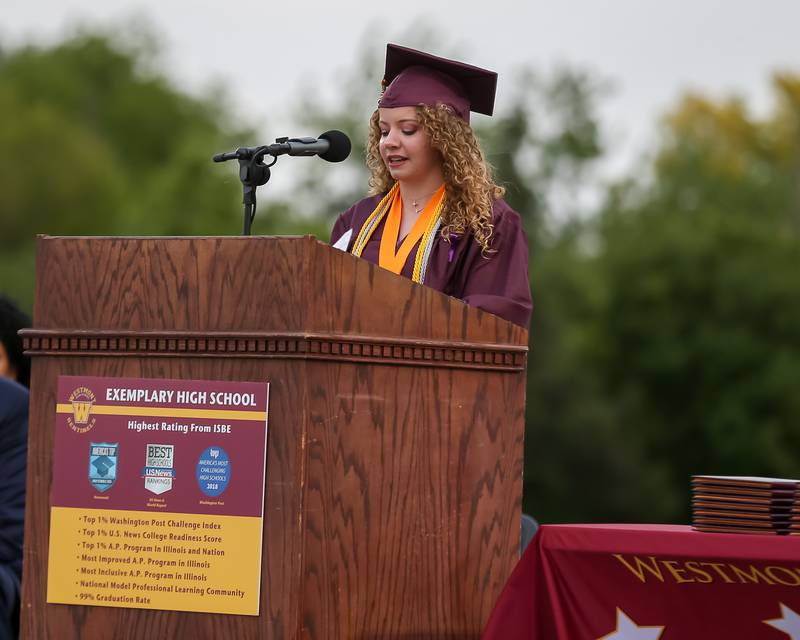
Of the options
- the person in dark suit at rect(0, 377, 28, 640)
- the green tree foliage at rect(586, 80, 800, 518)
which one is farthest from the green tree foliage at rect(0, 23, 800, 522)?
the person in dark suit at rect(0, 377, 28, 640)

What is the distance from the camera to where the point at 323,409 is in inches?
138

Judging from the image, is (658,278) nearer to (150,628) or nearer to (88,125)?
(88,125)

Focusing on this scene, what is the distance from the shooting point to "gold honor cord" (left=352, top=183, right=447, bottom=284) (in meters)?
4.37

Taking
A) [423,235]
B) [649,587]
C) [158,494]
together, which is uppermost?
[423,235]

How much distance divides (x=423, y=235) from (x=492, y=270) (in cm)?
26

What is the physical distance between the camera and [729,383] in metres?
41.9

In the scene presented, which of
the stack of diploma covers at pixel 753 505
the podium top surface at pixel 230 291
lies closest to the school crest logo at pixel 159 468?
the podium top surface at pixel 230 291

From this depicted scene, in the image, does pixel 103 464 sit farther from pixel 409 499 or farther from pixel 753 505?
pixel 753 505

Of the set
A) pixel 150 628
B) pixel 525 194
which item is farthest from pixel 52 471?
pixel 525 194

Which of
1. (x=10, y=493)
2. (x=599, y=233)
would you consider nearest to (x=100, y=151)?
(x=599, y=233)

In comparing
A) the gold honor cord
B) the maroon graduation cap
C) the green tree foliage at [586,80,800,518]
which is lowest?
the green tree foliage at [586,80,800,518]

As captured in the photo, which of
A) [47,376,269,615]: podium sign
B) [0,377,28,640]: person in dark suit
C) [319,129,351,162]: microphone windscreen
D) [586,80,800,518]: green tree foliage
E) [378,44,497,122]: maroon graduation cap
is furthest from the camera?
[586,80,800,518]: green tree foliage

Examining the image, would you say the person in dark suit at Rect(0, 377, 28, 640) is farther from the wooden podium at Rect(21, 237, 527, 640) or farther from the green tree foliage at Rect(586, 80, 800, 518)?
the green tree foliage at Rect(586, 80, 800, 518)

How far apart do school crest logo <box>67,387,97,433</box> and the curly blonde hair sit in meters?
1.18
